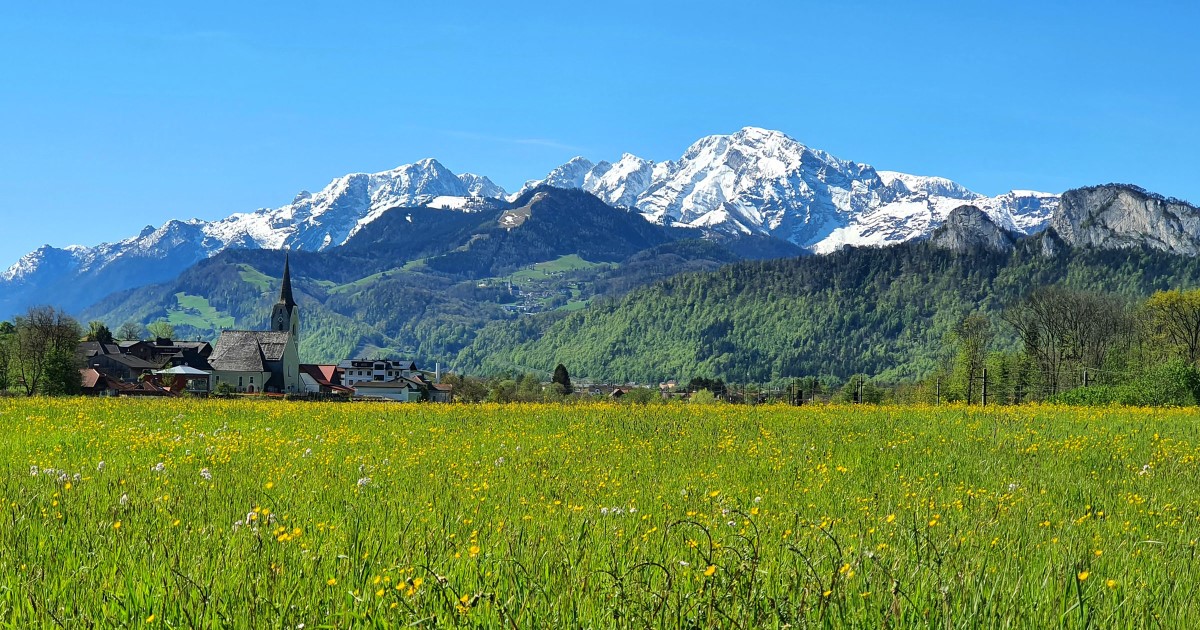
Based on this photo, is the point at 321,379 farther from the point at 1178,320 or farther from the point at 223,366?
the point at 1178,320

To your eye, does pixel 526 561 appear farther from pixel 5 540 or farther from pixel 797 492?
pixel 797 492

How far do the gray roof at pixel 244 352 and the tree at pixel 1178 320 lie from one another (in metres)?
112

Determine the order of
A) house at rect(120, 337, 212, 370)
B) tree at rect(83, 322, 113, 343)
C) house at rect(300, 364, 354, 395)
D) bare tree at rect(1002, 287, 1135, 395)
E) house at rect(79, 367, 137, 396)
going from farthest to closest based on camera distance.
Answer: house at rect(300, 364, 354, 395), house at rect(120, 337, 212, 370), tree at rect(83, 322, 113, 343), house at rect(79, 367, 137, 396), bare tree at rect(1002, 287, 1135, 395)

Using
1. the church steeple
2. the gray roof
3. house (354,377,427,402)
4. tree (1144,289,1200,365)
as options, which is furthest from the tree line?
tree (1144,289,1200,365)

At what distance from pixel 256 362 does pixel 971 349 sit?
95843 mm

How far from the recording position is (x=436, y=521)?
7750 mm

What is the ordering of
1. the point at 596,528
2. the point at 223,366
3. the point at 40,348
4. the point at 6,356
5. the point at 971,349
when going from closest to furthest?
the point at 596,528, the point at 40,348, the point at 6,356, the point at 971,349, the point at 223,366

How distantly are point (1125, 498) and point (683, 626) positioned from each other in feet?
28.3

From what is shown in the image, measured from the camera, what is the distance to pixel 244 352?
12038cm

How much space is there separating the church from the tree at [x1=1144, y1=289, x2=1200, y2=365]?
105m

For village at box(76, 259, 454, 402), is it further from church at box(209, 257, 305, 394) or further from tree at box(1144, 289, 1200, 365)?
tree at box(1144, 289, 1200, 365)

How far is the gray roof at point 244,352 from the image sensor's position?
11888 cm

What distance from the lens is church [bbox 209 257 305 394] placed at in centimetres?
11788

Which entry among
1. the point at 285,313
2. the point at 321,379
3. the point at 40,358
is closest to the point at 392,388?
the point at 321,379
